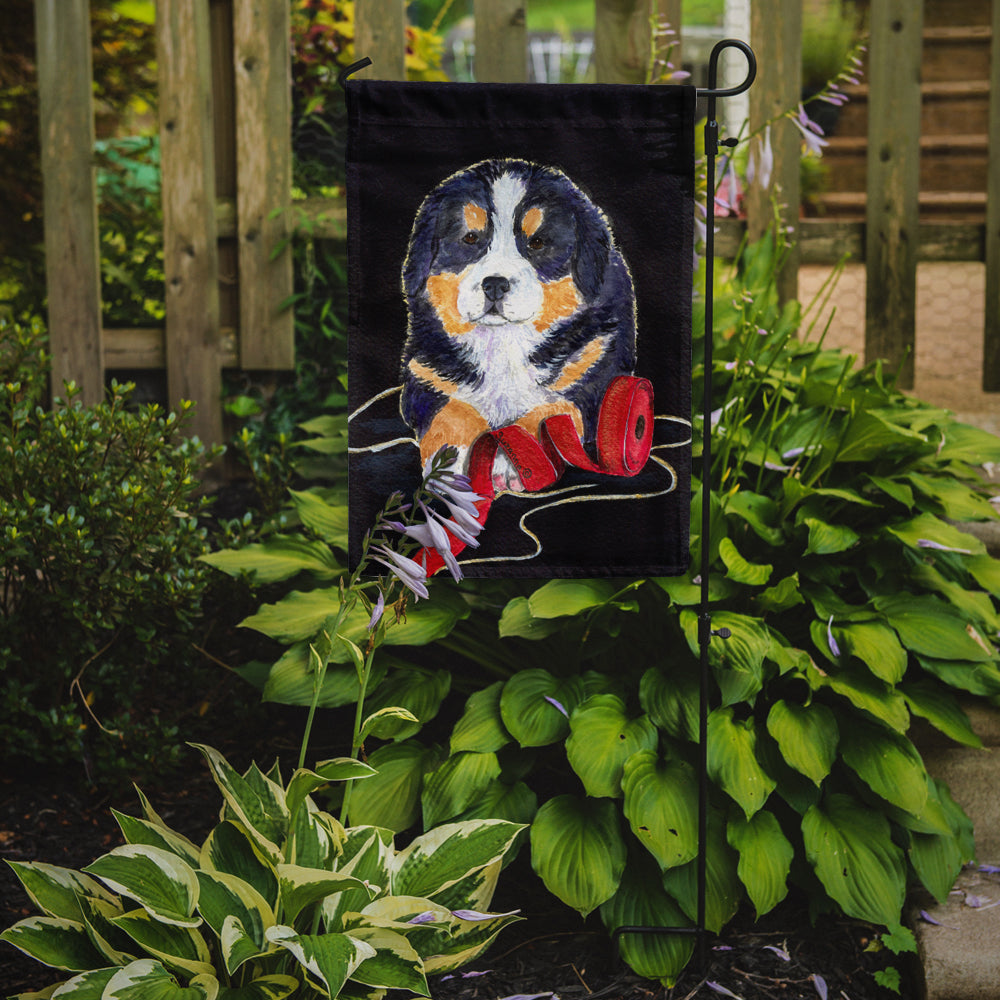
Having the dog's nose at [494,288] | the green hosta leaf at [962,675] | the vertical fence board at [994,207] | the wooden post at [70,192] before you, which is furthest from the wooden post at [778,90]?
the wooden post at [70,192]

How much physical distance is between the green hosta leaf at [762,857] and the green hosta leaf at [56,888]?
112 cm

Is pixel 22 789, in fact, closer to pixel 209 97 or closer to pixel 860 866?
pixel 860 866

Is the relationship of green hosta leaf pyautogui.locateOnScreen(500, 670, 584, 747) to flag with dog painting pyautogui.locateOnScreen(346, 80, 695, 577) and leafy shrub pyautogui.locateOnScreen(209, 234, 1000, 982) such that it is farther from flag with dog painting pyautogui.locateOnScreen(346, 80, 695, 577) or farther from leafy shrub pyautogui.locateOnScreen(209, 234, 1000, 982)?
flag with dog painting pyautogui.locateOnScreen(346, 80, 695, 577)

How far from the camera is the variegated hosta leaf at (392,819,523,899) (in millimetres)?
1792

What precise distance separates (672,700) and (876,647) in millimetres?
423

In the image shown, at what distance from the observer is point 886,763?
2.05m

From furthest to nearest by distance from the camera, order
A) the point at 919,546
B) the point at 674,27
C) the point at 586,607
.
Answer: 1. the point at 674,27
2. the point at 919,546
3. the point at 586,607

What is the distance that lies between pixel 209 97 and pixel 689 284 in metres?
2.08

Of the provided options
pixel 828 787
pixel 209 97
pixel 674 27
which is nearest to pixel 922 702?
pixel 828 787

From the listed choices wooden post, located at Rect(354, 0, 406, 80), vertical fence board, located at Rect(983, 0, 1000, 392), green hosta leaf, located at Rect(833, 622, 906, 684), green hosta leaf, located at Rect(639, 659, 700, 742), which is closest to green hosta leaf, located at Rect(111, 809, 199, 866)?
green hosta leaf, located at Rect(639, 659, 700, 742)

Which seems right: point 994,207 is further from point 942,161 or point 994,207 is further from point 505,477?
point 942,161

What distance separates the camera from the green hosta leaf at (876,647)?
206cm

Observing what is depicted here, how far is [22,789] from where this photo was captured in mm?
2447

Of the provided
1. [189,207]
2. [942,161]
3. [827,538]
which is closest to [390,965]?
[827,538]
